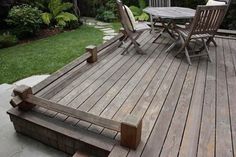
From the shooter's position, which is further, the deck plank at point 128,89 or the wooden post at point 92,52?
the wooden post at point 92,52

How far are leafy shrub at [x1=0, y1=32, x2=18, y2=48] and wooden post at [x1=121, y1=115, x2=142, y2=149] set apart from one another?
431 centimetres

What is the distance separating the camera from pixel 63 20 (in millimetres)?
6383

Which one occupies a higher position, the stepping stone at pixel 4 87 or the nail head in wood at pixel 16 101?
the nail head in wood at pixel 16 101

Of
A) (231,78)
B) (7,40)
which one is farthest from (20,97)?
(7,40)

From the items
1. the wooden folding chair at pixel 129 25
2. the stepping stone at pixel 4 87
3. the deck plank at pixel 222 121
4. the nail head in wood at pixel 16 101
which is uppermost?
the wooden folding chair at pixel 129 25

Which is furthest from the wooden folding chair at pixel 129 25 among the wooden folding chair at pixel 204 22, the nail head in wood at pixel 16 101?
the nail head in wood at pixel 16 101

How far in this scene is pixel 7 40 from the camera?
4.97m

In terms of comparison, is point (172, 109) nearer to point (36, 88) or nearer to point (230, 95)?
point (230, 95)

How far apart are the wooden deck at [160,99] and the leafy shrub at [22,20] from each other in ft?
9.17

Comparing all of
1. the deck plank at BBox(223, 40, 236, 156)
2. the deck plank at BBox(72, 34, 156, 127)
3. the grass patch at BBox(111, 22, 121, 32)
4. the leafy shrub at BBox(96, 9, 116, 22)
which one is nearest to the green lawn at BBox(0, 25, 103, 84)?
the grass patch at BBox(111, 22, 121, 32)

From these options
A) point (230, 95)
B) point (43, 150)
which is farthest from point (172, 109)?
point (43, 150)

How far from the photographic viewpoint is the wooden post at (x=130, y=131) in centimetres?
167

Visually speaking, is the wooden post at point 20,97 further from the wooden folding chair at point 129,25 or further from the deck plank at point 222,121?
the wooden folding chair at point 129,25

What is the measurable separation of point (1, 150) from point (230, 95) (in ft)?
8.38
